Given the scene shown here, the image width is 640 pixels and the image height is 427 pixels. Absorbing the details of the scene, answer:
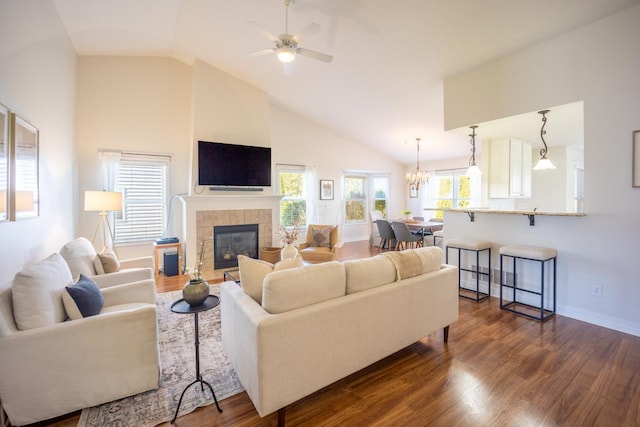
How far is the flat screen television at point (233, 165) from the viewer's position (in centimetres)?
491

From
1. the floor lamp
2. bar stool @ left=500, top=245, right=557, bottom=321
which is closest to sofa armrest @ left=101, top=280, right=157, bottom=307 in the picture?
the floor lamp

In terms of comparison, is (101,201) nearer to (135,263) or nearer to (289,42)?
(135,263)

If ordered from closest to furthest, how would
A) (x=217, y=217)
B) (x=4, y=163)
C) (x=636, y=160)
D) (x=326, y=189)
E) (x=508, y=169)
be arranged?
(x=4, y=163)
(x=636, y=160)
(x=508, y=169)
(x=217, y=217)
(x=326, y=189)

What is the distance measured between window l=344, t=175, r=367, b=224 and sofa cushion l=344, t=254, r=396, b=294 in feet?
19.0

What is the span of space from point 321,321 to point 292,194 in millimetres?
5384

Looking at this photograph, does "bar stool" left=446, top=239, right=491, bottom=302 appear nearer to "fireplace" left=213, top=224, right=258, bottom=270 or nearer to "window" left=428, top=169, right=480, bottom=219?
"fireplace" left=213, top=224, right=258, bottom=270

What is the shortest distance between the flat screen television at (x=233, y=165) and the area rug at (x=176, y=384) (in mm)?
2722

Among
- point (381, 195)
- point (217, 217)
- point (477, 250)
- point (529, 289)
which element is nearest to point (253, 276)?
point (477, 250)

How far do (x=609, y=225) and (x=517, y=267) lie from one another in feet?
3.23

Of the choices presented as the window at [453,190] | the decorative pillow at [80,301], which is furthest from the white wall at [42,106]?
the window at [453,190]

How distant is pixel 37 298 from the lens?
5.55 ft

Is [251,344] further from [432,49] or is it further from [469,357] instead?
[432,49]

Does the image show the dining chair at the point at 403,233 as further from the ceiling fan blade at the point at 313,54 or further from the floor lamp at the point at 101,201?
the floor lamp at the point at 101,201

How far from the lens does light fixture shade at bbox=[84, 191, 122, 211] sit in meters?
3.58
